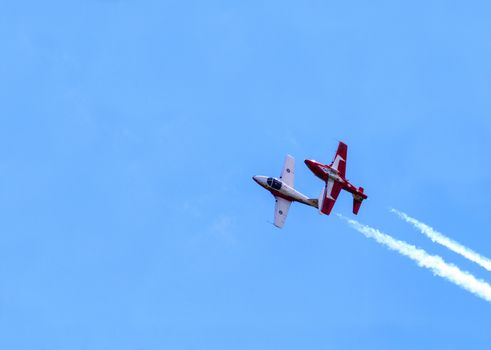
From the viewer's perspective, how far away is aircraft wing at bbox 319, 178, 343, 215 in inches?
4464

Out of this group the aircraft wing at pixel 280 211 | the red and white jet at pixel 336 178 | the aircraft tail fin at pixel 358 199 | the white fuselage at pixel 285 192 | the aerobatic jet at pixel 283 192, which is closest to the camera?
the red and white jet at pixel 336 178

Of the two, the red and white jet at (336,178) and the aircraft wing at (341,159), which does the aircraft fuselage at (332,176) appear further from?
the aircraft wing at (341,159)

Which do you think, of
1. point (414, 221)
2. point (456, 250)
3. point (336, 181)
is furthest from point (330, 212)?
point (456, 250)

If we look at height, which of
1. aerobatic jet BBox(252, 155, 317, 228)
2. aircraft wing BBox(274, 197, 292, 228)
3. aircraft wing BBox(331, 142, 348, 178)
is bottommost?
aircraft wing BBox(274, 197, 292, 228)

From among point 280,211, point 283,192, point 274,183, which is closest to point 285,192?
point 283,192

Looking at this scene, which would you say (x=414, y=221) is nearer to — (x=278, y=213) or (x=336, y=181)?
(x=336, y=181)

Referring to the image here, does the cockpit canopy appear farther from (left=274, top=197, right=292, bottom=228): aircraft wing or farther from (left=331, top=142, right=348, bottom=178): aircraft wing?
(left=331, top=142, right=348, bottom=178): aircraft wing

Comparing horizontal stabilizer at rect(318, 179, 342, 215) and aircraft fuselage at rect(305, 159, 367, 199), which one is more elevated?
aircraft fuselage at rect(305, 159, 367, 199)

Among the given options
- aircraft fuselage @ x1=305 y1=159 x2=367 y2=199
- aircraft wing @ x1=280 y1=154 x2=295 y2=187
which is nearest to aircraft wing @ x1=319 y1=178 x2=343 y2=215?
aircraft fuselage @ x1=305 y1=159 x2=367 y2=199

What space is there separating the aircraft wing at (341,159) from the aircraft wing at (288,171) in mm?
7308

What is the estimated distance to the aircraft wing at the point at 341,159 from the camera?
4542 inches

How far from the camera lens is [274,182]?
118 metres

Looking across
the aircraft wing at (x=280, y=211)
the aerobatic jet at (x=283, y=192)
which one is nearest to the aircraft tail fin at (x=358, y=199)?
the aerobatic jet at (x=283, y=192)

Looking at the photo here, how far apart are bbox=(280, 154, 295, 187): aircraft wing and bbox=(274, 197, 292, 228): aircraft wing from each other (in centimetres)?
312
